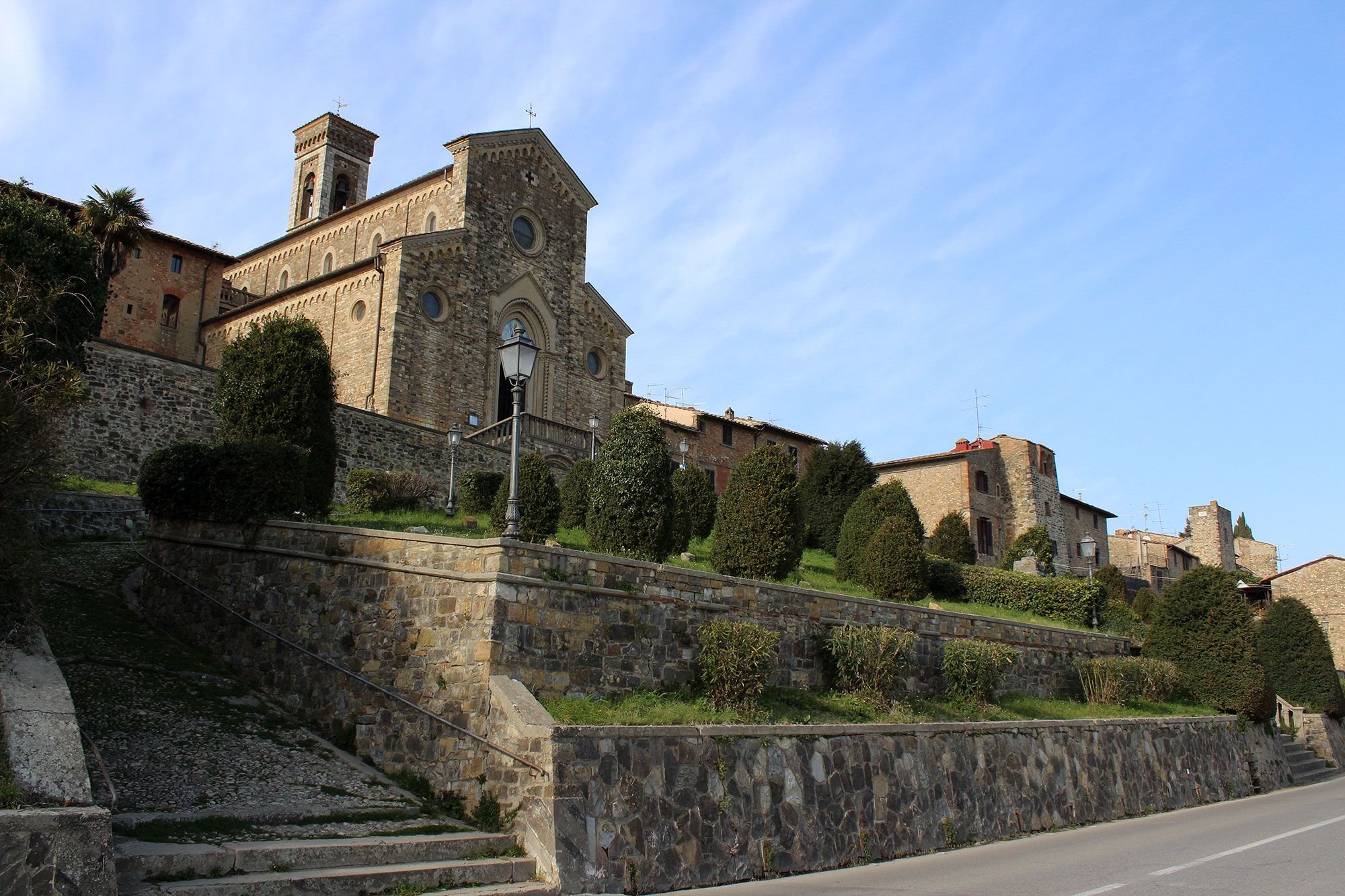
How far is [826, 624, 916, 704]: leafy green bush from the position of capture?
1522cm

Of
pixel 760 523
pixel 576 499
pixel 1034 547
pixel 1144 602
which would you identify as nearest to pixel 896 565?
pixel 760 523

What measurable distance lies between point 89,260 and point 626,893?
10.8 meters

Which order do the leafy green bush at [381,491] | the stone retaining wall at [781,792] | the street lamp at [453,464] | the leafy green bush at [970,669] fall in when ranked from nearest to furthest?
Result: 1. the stone retaining wall at [781,792]
2. the leafy green bush at [970,669]
3. the leafy green bush at [381,491]
4. the street lamp at [453,464]

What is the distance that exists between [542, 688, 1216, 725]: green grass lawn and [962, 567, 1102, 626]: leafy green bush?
20.6 feet

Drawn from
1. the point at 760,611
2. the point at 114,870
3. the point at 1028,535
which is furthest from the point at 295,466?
the point at 1028,535

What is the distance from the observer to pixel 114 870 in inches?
279

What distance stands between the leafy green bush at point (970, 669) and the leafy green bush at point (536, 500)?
7.70 meters

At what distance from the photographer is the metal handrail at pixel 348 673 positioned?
32.3ft

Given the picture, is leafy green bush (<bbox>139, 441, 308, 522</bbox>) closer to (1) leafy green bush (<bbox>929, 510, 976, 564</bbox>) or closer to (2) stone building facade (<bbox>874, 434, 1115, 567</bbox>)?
(1) leafy green bush (<bbox>929, 510, 976, 564</bbox>)

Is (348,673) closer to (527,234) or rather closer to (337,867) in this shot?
(337,867)

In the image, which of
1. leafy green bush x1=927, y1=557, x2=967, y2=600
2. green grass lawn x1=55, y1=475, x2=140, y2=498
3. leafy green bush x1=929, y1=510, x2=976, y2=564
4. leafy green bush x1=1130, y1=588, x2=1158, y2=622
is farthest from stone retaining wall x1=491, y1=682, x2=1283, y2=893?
leafy green bush x1=1130, y1=588, x2=1158, y2=622

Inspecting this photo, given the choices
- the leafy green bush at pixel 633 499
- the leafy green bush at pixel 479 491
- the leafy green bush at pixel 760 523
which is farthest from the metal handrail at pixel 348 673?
the leafy green bush at pixel 760 523

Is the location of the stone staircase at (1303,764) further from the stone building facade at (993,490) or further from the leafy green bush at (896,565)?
the stone building facade at (993,490)

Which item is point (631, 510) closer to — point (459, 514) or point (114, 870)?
point (459, 514)
